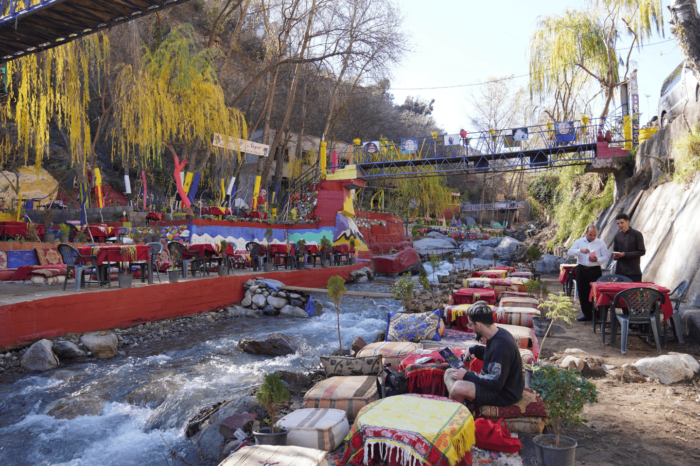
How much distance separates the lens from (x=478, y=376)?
376 cm

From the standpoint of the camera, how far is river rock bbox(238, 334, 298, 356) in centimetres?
795

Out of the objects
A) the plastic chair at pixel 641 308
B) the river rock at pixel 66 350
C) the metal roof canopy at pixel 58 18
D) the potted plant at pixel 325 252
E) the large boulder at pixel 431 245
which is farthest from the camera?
the large boulder at pixel 431 245

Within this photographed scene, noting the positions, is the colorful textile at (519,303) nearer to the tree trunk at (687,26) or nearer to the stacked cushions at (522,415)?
the stacked cushions at (522,415)

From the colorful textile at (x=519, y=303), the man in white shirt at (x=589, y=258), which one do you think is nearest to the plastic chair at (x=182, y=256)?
the colorful textile at (x=519, y=303)

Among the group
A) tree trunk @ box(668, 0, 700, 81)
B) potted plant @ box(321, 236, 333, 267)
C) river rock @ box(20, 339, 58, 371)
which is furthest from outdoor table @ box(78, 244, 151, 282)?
tree trunk @ box(668, 0, 700, 81)

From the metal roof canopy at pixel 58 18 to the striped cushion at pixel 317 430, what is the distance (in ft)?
15.0

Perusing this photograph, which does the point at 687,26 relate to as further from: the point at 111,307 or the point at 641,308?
the point at 111,307

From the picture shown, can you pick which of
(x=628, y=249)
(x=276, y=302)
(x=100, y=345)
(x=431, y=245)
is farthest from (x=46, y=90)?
(x=431, y=245)

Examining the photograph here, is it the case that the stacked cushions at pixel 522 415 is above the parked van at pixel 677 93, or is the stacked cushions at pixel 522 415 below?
below

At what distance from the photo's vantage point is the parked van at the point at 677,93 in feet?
37.2

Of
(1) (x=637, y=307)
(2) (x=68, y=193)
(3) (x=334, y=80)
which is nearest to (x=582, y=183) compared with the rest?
(3) (x=334, y=80)

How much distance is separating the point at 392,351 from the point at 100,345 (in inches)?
203

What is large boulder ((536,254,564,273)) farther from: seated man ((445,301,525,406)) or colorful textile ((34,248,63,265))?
colorful textile ((34,248,63,265))

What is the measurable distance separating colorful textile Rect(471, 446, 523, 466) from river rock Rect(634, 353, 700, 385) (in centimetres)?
254
